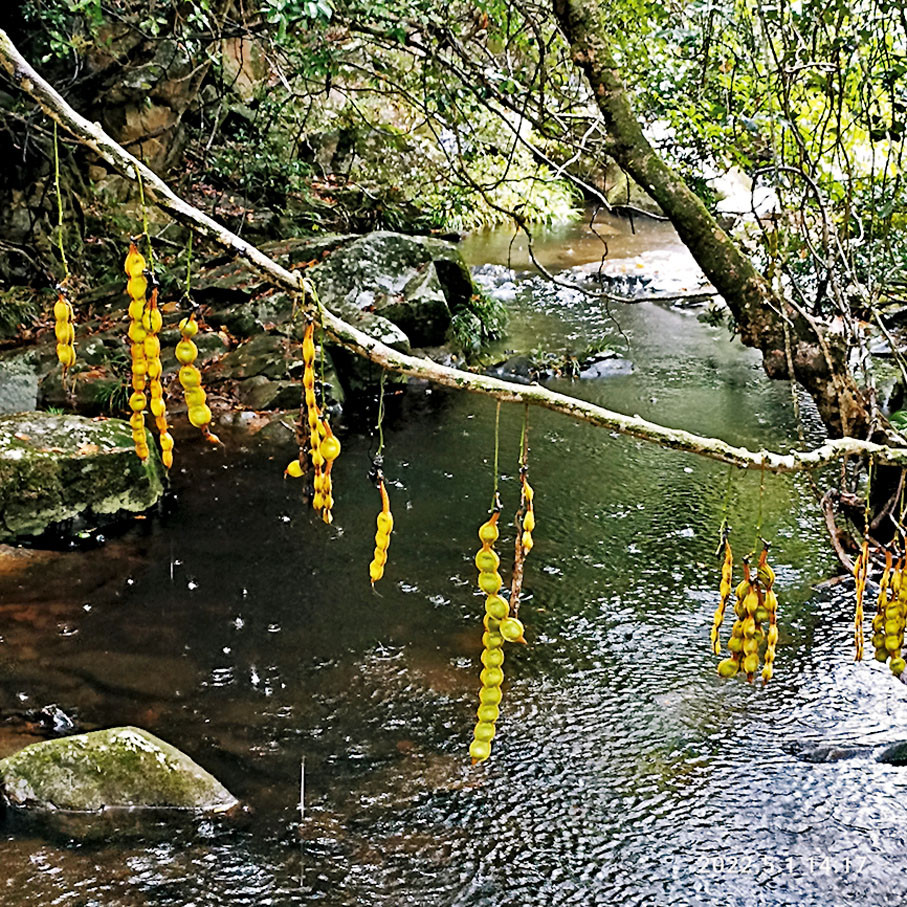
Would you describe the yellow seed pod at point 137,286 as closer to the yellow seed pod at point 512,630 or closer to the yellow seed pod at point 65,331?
the yellow seed pod at point 65,331

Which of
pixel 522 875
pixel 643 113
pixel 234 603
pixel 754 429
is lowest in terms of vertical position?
pixel 522 875

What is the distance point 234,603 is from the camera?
5141 mm

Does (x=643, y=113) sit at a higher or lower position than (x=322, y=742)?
higher

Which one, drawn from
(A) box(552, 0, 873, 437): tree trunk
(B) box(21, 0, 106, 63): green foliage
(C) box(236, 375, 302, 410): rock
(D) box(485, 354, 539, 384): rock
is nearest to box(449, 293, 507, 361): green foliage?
(D) box(485, 354, 539, 384): rock

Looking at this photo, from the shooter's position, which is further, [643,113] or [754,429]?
[754,429]

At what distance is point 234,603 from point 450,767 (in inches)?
65.0

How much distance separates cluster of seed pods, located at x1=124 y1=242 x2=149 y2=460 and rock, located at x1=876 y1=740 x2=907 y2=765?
3.34 metres

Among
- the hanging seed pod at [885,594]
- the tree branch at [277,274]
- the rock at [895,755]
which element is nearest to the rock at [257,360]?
the rock at [895,755]

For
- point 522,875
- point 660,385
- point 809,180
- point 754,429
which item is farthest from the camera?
point 660,385

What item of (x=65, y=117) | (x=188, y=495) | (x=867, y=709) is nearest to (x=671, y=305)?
(x=188, y=495)

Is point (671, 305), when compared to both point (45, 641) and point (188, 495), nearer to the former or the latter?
point (188, 495)

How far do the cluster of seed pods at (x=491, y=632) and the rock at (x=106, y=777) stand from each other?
209 cm

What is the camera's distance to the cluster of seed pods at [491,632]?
1.75 metres

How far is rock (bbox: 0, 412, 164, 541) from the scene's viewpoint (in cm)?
553
